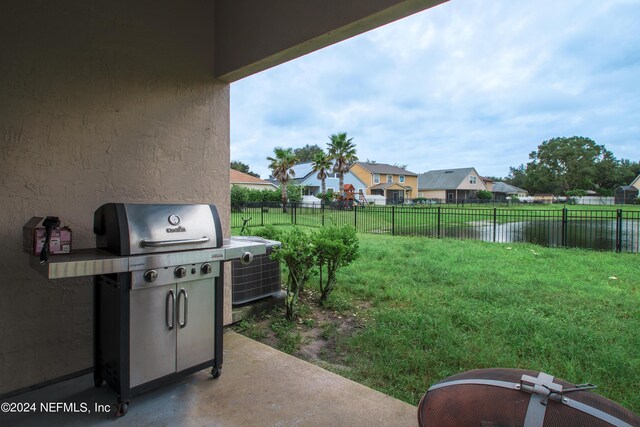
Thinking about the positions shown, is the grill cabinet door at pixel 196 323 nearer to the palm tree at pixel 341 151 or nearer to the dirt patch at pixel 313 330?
the dirt patch at pixel 313 330

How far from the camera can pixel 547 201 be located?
102 ft

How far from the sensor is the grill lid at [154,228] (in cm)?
182

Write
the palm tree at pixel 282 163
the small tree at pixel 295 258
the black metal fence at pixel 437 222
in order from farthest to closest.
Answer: the palm tree at pixel 282 163
the black metal fence at pixel 437 222
the small tree at pixel 295 258

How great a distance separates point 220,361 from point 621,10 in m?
6.87

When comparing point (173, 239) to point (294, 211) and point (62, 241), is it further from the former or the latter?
point (294, 211)

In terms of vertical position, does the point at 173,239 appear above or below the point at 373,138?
below

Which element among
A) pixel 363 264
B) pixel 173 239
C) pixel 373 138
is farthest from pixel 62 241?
pixel 373 138

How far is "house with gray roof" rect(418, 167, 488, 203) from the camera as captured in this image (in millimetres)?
38906

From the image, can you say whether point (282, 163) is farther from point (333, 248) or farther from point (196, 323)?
point (196, 323)

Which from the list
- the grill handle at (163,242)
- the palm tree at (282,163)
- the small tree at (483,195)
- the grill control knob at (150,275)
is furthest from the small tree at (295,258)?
the small tree at (483,195)

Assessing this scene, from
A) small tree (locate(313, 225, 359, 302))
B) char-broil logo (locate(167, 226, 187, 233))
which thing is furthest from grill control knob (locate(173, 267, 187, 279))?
small tree (locate(313, 225, 359, 302))

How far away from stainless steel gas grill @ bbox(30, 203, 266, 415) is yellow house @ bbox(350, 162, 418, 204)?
109 feet

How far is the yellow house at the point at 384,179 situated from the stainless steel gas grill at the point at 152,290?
33142mm

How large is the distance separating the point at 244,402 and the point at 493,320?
8.53ft
